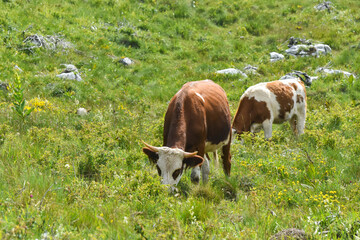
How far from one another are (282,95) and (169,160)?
6.33 meters

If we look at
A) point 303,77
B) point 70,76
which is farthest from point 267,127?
point 70,76

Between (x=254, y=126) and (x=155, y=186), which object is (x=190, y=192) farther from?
(x=254, y=126)

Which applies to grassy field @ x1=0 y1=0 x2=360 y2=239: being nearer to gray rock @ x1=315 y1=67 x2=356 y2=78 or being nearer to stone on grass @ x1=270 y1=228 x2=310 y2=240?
stone on grass @ x1=270 y1=228 x2=310 y2=240

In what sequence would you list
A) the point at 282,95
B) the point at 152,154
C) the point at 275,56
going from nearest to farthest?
1. the point at 152,154
2. the point at 282,95
3. the point at 275,56

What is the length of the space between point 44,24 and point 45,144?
11.1m

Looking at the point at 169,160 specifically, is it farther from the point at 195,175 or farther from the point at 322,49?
the point at 322,49

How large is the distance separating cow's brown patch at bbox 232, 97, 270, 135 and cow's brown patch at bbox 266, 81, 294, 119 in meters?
0.68

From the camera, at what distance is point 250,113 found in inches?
382

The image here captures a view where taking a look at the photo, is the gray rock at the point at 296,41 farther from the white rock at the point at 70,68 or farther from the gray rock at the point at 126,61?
the white rock at the point at 70,68

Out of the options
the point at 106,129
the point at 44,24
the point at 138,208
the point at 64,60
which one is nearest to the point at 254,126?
the point at 106,129

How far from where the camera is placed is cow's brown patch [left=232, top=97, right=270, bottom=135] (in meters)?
9.62

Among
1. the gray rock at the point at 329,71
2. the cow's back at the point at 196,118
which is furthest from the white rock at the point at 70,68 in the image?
the gray rock at the point at 329,71

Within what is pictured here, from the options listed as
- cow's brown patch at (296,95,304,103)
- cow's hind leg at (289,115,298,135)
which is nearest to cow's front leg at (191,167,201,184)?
cow's hind leg at (289,115,298,135)

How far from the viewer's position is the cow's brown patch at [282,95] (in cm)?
1020
